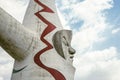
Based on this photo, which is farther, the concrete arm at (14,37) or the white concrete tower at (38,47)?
the white concrete tower at (38,47)

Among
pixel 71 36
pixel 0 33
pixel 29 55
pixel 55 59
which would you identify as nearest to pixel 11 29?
pixel 0 33

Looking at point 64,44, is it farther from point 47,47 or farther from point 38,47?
point 38,47

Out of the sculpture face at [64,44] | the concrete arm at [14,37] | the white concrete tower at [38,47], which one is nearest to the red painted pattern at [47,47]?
the white concrete tower at [38,47]

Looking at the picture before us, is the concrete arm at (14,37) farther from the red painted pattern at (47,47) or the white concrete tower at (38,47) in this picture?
the red painted pattern at (47,47)

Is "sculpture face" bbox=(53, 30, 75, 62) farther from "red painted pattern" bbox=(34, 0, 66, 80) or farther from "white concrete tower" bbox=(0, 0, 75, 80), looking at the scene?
"red painted pattern" bbox=(34, 0, 66, 80)

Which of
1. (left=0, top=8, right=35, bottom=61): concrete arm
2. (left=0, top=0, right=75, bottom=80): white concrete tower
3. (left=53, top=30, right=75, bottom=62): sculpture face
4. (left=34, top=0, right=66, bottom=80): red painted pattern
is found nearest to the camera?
(left=0, top=8, right=35, bottom=61): concrete arm

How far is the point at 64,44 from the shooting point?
26.1 feet

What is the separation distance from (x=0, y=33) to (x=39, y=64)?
1113mm

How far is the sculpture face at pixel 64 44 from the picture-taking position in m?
7.80

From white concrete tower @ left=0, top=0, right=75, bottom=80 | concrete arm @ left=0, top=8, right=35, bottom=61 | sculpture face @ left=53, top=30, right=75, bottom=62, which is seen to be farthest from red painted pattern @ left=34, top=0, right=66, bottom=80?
concrete arm @ left=0, top=8, right=35, bottom=61

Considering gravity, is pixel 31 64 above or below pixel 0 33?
below

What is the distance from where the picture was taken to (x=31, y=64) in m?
7.42

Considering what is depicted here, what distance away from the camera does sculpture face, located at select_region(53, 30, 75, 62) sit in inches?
307

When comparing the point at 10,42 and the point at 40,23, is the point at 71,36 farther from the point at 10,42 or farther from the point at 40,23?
the point at 10,42
